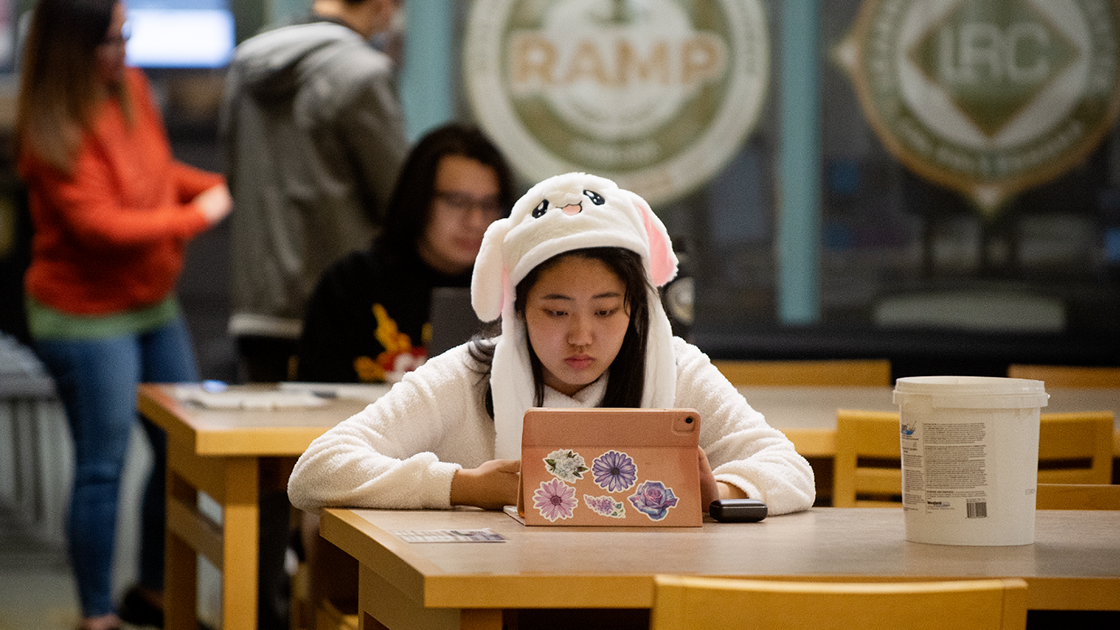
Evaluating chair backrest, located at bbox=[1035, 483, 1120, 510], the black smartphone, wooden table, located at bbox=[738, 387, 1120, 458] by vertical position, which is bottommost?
wooden table, located at bbox=[738, 387, 1120, 458]

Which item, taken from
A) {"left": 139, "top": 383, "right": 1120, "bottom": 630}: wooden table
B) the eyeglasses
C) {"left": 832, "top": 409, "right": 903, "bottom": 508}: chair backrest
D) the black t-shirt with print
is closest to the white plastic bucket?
{"left": 832, "top": 409, "right": 903, "bottom": 508}: chair backrest

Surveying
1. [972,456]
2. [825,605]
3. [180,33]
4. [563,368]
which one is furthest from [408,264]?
[180,33]

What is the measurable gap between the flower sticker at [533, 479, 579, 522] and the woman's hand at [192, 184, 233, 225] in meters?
2.20

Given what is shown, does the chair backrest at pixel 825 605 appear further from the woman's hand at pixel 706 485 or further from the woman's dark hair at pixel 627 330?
the woman's dark hair at pixel 627 330

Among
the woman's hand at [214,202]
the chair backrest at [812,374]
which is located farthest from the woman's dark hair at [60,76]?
the chair backrest at [812,374]

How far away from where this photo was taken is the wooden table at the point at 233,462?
2266 mm

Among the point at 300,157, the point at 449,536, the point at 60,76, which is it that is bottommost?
the point at 449,536

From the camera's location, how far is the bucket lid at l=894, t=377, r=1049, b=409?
1.49m

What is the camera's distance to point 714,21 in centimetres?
507

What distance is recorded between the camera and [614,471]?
162 cm

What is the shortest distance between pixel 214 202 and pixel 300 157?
265mm

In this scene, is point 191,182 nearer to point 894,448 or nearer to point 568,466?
point 894,448

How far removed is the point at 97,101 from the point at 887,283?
9.95 feet

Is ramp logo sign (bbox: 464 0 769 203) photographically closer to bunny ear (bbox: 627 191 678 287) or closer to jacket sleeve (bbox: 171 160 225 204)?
jacket sleeve (bbox: 171 160 225 204)
